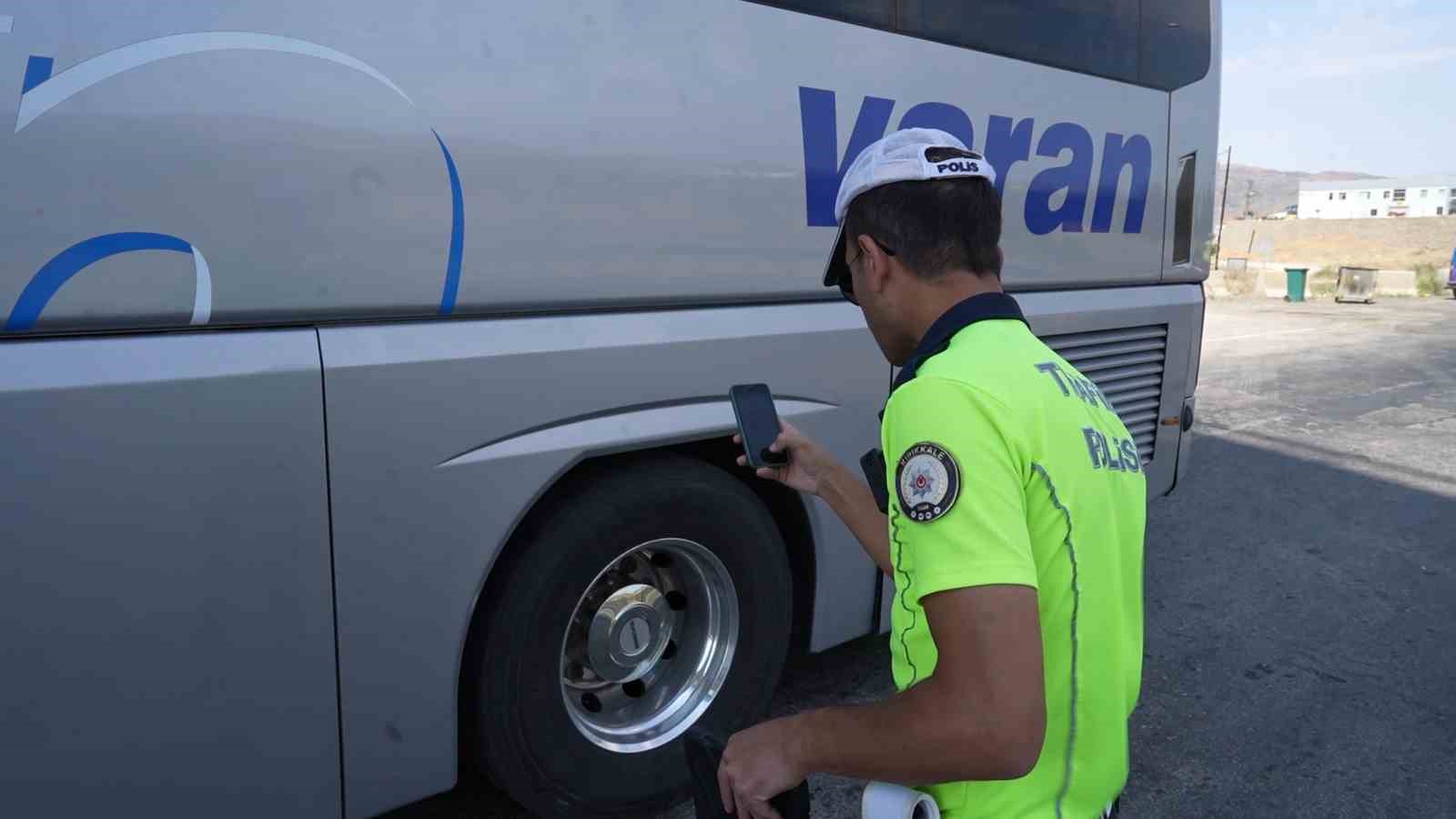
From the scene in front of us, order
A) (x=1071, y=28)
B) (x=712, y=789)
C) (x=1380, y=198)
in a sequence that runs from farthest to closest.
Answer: (x=1380, y=198), (x=1071, y=28), (x=712, y=789)

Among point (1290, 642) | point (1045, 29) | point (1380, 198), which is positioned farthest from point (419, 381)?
point (1380, 198)

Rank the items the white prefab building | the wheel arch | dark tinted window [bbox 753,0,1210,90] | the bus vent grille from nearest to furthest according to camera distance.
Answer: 1. the wheel arch
2. dark tinted window [bbox 753,0,1210,90]
3. the bus vent grille
4. the white prefab building

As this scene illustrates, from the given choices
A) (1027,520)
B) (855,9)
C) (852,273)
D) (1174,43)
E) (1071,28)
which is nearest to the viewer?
(1027,520)

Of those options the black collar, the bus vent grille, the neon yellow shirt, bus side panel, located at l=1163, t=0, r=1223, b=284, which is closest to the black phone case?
the neon yellow shirt

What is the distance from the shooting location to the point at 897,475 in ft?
4.00

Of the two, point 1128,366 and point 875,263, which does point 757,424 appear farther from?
point 1128,366

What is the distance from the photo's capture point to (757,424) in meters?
1.86

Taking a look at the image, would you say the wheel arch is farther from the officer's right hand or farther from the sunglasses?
the sunglasses

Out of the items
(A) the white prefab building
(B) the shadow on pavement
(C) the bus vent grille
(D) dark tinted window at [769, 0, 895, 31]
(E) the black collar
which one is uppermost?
(A) the white prefab building

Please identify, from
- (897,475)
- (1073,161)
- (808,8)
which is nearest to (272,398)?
(897,475)

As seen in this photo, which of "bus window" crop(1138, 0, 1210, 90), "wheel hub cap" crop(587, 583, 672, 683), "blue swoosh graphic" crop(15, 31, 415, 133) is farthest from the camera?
"bus window" crop(1138, 0, 1210, 90)

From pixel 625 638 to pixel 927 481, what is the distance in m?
1.92

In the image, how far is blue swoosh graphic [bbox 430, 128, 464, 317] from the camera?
2.30m

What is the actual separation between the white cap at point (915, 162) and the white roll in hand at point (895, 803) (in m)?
0.78
